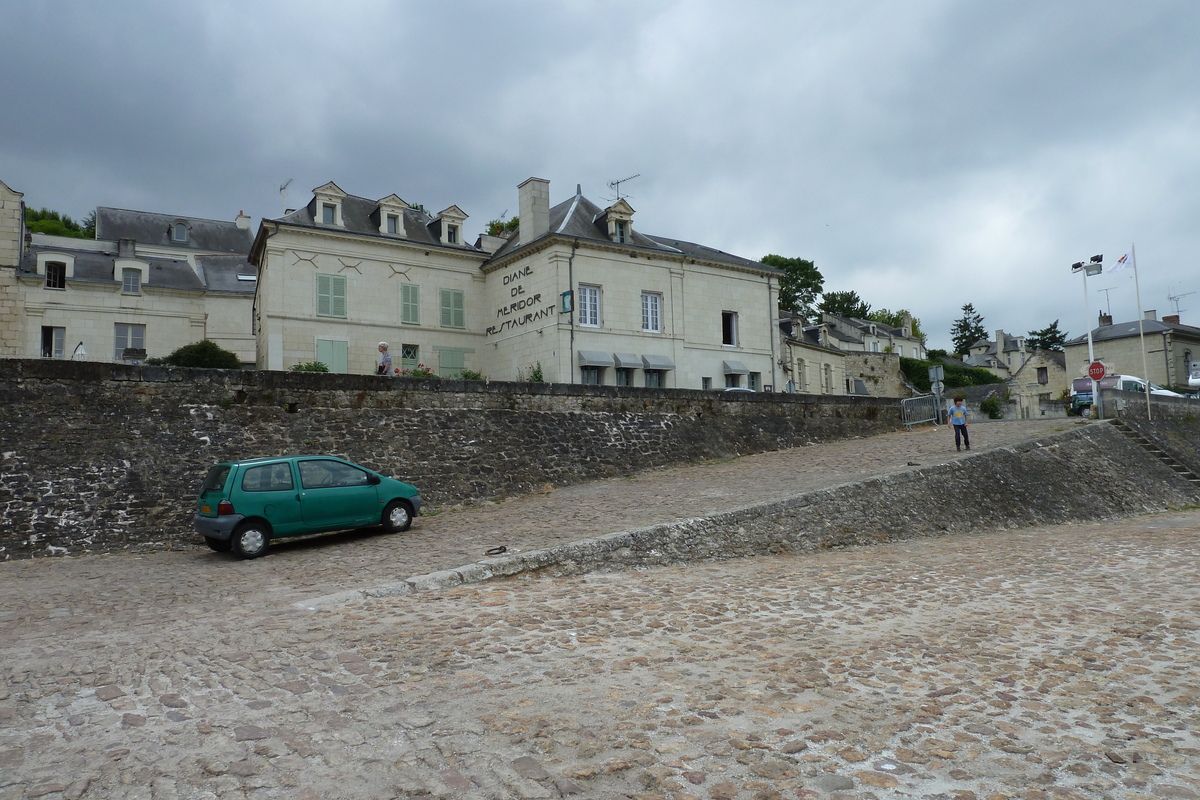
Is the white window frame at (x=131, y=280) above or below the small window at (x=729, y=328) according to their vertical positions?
above

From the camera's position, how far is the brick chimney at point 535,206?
27.2 m

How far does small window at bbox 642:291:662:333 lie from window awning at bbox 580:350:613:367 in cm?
221

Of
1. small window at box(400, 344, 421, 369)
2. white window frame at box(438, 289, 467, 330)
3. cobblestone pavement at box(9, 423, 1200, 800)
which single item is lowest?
cobblestone pavement at box(9, 423, 1200, 800)

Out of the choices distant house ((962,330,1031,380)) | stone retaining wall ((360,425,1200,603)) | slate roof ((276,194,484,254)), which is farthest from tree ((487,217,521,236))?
distant house ((962,330,1031,380))

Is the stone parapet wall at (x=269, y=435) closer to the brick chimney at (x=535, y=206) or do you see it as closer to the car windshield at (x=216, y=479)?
the car windshield at (x=216, y=479)

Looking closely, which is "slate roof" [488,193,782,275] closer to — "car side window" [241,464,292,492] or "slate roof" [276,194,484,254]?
"slate roof" [276,194,484,254]

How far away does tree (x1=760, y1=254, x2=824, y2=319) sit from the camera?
54594 millimetres

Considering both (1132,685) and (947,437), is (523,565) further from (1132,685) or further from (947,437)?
(947,437)

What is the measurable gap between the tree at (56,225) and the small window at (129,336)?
18.2 metres

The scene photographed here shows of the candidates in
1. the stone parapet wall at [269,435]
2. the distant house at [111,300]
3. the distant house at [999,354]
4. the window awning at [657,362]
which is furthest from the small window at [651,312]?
the distant house at [999,354]

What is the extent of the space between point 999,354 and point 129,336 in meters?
69.1

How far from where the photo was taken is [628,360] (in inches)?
1049

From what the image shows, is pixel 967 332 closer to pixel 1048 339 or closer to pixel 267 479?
pixel 1048 339

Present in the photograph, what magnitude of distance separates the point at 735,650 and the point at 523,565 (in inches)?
133
